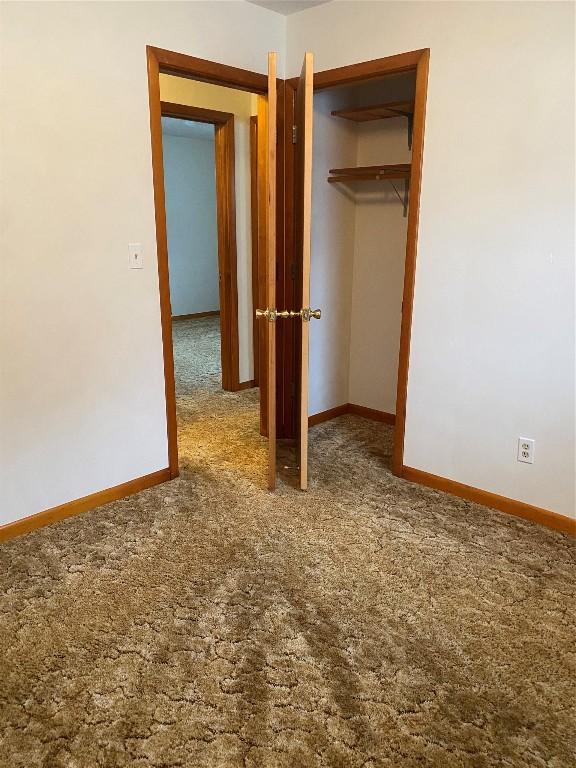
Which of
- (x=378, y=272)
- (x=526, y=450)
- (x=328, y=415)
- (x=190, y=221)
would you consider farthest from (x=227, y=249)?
(x=190, y=221)

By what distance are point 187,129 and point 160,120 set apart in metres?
4.73

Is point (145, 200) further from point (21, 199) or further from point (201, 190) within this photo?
point (201, 190)

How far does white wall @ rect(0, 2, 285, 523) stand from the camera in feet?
7.97

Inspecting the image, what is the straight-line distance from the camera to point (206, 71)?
2.98m

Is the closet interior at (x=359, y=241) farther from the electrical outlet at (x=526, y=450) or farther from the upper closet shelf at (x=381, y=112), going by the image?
the electrical outlet at (x=526, y=450)

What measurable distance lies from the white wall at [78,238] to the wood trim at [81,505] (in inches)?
1.4

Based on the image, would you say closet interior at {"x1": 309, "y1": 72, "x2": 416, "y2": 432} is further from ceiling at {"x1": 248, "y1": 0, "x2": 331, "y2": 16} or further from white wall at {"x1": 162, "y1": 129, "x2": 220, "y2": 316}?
white wall at {"x1": 162, "y1": 129, "x2": 220, "y2": 316}

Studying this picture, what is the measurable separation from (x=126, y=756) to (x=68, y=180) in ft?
7.29

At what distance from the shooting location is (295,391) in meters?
3.74

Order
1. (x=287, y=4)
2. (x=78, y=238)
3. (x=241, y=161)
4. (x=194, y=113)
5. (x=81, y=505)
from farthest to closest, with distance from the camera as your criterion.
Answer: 1. (x=241, y=161)
2. (x=194, y=113)
3. (x=287, y=4)
4. (x=81, y=505)
5. (x=78, y=238)

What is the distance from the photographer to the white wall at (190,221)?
7.98 meters

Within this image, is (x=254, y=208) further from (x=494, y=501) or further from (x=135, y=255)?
(x=494, y=501)

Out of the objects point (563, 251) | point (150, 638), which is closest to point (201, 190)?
point (563, 251)

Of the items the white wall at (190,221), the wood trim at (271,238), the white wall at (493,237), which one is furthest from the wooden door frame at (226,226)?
the white wall at (190,221)
